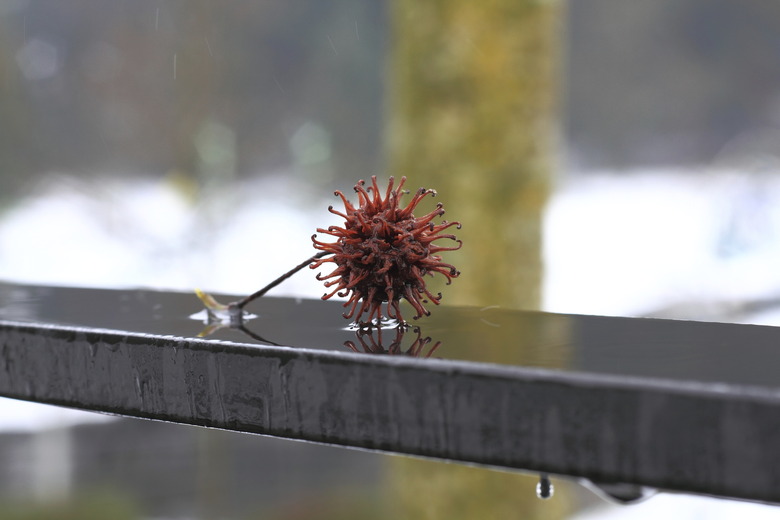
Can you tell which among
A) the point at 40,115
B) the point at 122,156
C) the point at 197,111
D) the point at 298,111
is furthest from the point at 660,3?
the point at 40,115

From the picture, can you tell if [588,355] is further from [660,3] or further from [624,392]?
[660,3]

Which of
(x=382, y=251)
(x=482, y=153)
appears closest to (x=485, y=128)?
(x=482, y=153)

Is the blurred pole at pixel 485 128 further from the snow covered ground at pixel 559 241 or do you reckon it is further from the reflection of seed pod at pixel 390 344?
the snow covered ground at pixel 559 241

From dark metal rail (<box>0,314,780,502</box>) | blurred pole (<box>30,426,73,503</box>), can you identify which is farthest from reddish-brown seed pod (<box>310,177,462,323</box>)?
blurred pole (<box>30,426,73,503</box>)

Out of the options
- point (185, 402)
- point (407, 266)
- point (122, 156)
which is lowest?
point (185, 402)

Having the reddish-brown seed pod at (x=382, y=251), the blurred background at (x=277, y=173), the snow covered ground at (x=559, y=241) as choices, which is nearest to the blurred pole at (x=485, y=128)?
the reddish-brown seed pod at (x=382, y=251)

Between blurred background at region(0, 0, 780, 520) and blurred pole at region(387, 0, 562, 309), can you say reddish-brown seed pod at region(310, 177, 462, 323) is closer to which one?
blurred pole at region(387, 0, 562, 309)

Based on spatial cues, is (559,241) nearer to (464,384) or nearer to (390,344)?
(390,344)
